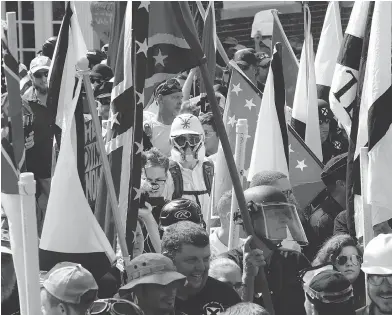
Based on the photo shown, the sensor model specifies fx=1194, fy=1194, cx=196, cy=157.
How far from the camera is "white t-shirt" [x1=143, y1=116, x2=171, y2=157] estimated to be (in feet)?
32.0

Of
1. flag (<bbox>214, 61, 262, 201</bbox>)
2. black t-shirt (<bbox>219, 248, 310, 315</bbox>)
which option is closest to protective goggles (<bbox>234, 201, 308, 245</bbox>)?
black t-shirt (<bbox>219, 248, 310, 315</bbox>)

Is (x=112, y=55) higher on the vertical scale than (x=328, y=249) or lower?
higher

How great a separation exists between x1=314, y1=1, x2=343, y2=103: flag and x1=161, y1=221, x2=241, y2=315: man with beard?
17.4 ft

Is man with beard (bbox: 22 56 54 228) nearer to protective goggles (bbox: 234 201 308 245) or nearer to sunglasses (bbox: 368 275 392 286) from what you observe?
protective goggles (bbox: 234 201 308 245)

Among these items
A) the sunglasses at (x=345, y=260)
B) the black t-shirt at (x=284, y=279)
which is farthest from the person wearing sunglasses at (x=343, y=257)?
the black t-shirt at (x=284, y=279)

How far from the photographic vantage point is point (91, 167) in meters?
7.15

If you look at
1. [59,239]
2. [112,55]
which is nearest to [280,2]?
[112,55]

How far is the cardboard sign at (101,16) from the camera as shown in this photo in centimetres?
1575

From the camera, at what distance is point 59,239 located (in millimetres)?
6371

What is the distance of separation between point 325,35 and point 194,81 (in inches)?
60.1

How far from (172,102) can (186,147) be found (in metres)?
0.91

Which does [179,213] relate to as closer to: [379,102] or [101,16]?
[379,102]

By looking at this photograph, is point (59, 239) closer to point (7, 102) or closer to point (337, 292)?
point (7, 102)

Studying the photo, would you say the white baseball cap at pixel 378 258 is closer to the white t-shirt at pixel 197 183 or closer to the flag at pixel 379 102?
the flag at pixel 379 102
